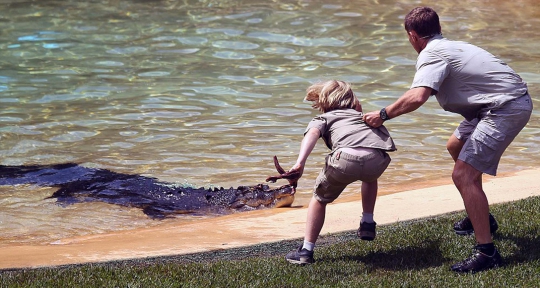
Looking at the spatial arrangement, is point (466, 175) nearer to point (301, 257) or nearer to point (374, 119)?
point (374, 119)

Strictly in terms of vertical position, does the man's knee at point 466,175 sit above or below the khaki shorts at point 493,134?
below

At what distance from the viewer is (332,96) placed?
588cm

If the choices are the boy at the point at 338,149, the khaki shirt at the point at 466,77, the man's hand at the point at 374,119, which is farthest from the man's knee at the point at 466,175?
the man's hand at the point at 374,119

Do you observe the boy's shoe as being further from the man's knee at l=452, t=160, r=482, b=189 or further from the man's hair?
the man's hair

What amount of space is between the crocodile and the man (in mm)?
2890

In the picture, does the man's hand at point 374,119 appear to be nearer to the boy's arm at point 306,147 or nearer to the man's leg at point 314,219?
the boy's arm at point 306,147

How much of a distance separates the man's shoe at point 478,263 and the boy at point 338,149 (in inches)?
31.3

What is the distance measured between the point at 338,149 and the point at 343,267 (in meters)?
0.79

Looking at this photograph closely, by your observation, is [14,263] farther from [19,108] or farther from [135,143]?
[19,108]

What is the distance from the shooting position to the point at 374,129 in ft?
18.8

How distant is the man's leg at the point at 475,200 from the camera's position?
5.50m

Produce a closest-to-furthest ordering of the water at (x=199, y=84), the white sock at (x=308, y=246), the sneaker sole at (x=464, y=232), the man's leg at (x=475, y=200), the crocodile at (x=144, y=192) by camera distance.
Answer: the man's leg at (x=475, y=200), the white sock at (x=308, y=246), the sneaker sole at (x=464, y=232), the crocodile at (x=144, y=192), the water at (x=199, y=84)

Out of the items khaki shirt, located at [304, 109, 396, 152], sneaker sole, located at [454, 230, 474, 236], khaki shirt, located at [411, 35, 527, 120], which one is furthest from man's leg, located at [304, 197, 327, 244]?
sneaker sole, located at [454, 230, 474, 236]

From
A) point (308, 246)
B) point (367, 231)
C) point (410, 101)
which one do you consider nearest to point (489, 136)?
point (410, 101)
